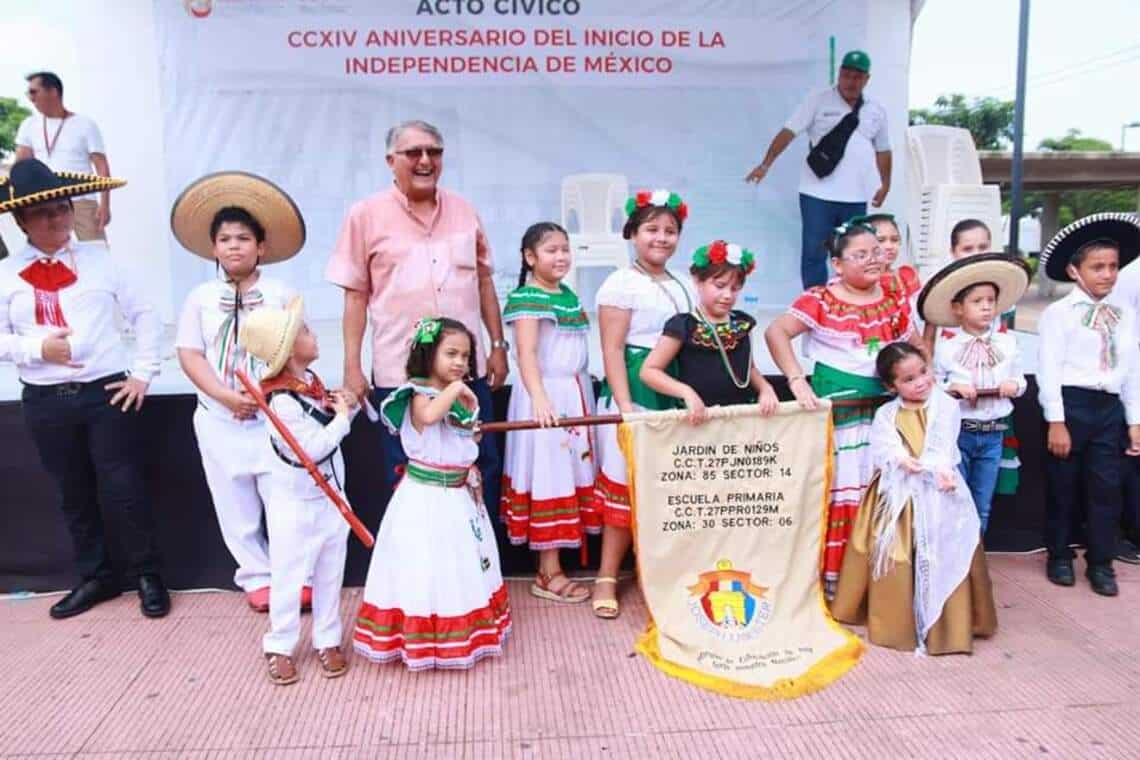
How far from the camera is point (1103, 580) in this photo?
3.66 meters

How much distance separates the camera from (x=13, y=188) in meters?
3.12

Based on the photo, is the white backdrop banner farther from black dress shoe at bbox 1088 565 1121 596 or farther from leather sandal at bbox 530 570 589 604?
black dress shoe at bbox 1088 565 1121 596

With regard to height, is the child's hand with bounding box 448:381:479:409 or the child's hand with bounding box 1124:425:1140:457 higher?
the child's hand with bounding box 448:381:479:409

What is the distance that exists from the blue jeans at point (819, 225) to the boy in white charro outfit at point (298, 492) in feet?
14.5

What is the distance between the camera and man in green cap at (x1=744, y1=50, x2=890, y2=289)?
6.32 meters

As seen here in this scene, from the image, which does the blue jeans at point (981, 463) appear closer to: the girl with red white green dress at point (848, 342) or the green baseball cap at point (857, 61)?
the girl with red white green dress at point (848, 342)

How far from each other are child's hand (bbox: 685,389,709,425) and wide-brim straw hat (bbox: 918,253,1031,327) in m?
1.02

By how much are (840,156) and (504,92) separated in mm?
2512

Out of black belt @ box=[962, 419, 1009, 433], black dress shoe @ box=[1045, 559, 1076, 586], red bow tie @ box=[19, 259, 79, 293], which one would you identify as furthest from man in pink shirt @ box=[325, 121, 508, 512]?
black dress shoe @ box=[1045, 559, 1076, 586]

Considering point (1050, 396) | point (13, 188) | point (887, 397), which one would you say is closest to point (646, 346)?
point (887, 397)

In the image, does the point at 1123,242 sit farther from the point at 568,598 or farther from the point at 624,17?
the point at 624,17

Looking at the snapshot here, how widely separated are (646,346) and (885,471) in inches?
38.0

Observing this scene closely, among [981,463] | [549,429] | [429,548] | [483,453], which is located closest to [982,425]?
[981,463]

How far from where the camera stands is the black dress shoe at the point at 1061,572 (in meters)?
3.73
